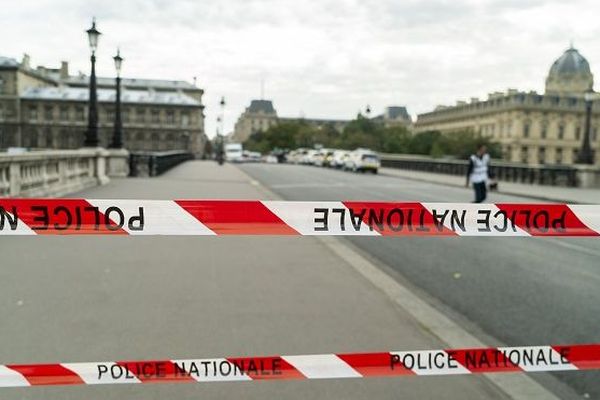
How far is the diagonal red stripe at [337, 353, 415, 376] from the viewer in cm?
312

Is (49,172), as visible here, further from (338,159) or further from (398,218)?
(338,159)

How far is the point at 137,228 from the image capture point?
10.5 feet

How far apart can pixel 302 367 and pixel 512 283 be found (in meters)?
4.95

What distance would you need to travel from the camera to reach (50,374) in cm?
298

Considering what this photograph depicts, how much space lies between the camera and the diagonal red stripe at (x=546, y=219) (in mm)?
3416

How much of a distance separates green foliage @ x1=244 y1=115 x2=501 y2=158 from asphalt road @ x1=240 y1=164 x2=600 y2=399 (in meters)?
85.4

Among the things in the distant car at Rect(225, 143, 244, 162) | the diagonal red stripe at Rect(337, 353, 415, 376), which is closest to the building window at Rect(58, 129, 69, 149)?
the distant car at Rect(225, 143, 244, 162)

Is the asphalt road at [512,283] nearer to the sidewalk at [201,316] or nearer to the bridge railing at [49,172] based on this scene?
the sidewalk at [201,316]

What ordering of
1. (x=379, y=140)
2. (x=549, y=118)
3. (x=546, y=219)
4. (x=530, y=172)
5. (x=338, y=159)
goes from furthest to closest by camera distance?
(x=549, y=118), (x=379, y=140), (x=338, y=159), (x=530, y=172), (x=546, y=219)

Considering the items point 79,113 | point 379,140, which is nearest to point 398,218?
point 379,140

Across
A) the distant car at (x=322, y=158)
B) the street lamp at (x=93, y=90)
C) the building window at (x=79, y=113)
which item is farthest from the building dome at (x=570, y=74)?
the street lamp at (x=93, y=90)

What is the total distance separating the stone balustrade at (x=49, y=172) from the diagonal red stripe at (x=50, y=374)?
9.30m

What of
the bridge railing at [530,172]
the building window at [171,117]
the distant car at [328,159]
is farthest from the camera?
the building window at [171,117]

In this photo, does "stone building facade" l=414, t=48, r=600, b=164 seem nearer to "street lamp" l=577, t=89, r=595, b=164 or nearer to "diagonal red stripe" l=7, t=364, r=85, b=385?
"street lamp" l=577, t=89, r=595, b=164
